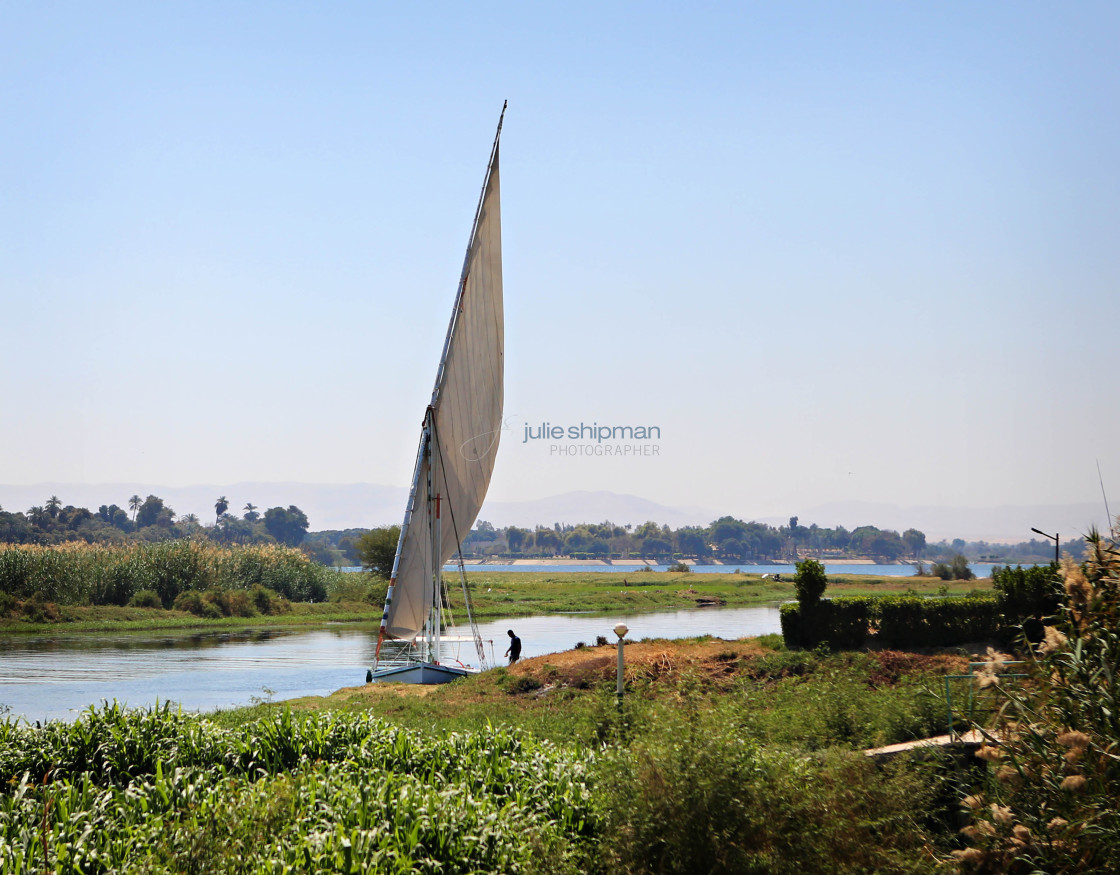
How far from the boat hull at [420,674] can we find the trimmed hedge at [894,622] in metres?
7.76

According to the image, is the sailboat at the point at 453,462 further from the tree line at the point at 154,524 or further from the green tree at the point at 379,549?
the tree line at the point at 154,524

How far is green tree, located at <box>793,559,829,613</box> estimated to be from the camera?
1923 cm

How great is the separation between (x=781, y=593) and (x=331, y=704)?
5468 cm

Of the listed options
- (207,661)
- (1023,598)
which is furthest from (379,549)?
(1023,598)

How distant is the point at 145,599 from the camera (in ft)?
132

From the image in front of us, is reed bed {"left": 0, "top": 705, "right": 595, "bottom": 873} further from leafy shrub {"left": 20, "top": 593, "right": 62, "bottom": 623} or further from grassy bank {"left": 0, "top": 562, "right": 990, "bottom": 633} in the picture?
leafy shrub {"left": 20, "top": 593, "right": 62, "bottom": 623}

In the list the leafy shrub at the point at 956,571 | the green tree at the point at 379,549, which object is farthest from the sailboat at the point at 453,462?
the leafy shrub at the point at 956,571

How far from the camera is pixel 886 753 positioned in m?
8.90

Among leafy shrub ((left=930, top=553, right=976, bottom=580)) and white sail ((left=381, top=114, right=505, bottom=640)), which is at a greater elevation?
white sail ((left=381, top=114, right=505, bottom=640))

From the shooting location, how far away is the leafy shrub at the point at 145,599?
39.8 m

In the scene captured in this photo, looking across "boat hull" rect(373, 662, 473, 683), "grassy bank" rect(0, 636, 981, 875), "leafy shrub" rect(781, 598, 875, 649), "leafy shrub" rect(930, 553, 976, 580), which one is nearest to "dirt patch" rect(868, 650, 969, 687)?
"leafy shrub" rect(781, 598, 875, 649)

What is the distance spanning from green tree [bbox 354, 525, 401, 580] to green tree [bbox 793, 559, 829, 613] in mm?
34856

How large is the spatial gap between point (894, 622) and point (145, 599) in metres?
33.7

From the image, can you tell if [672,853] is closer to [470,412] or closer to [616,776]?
[616,776]
